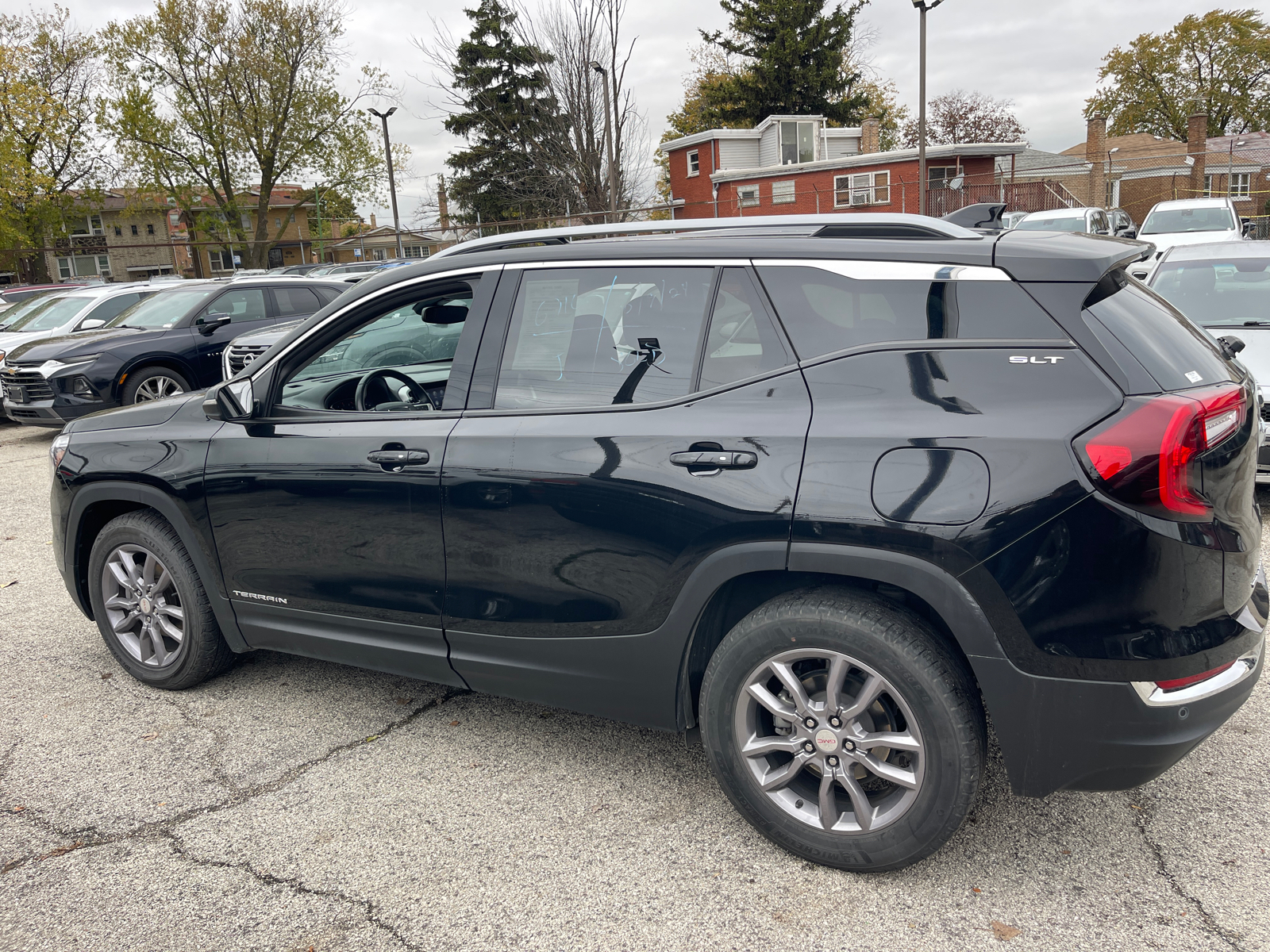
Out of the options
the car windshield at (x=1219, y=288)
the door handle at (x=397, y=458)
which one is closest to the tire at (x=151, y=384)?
the door handle at (x=397, y=458)

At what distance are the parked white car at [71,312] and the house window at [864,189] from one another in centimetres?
2754

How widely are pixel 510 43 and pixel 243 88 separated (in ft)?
47.8

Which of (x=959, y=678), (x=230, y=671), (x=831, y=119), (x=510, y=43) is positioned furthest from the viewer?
(x=831, y=119)

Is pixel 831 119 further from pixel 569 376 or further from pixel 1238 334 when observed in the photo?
pixel 569 376

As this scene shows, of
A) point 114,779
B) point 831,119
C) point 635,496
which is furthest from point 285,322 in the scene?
point 831,119

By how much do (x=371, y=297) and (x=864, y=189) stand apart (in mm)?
34798

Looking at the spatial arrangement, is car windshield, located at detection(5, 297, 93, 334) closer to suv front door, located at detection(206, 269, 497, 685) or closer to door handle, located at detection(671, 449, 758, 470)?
suv front door, located at detection(206, 269, 497, 685)

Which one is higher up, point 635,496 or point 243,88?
point 243,88

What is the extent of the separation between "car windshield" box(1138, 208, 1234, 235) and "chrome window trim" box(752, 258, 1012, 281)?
17.1 metres

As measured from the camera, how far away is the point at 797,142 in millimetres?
41594

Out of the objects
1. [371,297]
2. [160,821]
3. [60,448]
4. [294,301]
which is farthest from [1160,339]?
[294,301]

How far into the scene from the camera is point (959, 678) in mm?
2418

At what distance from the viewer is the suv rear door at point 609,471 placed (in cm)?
258

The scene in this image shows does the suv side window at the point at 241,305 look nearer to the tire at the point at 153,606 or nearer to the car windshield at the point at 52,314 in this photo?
the car windshield at the point at 52,314
